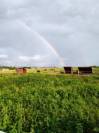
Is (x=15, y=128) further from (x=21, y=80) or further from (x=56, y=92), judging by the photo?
(x=21, y=80)

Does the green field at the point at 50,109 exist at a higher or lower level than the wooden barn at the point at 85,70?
lower

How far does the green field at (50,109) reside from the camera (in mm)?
27891

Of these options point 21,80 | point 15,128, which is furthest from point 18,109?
point 21,80

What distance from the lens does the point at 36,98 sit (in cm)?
3241

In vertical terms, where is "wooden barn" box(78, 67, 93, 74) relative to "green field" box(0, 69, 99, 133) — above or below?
above

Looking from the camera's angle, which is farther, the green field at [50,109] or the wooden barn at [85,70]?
the wooden barn at [85,70]

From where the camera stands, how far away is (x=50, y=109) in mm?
30953

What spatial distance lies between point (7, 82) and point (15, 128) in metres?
16.2

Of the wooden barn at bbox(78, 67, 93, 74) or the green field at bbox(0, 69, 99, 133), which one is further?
the wooden barn at bbox(78, 67, 93, 74)

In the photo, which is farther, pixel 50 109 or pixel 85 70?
pixel 85 70

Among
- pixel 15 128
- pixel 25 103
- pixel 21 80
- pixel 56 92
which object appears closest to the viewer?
pixel 15 128

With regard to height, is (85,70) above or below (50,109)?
above

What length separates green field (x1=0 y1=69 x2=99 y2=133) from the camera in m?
27.9

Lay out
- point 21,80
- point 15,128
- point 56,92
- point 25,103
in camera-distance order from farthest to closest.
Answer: point 21,80 → point 56,92 → point 25,103 → point 15,128
